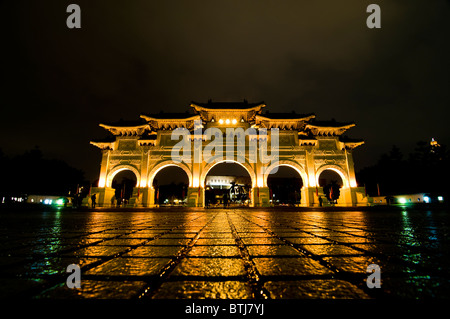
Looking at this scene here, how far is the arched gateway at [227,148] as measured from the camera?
768 inches

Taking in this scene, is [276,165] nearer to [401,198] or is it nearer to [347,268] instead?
[347,268]

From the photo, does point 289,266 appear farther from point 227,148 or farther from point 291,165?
point 291,165

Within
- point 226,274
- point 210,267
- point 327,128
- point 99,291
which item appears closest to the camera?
point 99,291

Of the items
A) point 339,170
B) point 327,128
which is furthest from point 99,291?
point 327,128

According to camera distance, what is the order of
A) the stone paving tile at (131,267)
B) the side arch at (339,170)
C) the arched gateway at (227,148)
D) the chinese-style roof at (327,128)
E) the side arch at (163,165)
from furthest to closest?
the chinese-style roof at (327,128)
the side arch at (339,170)
the side arch at (163,165)
the arched gateway at (227,148)
the stone paving tile at (131,267)

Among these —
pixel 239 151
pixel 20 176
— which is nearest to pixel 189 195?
pixel 239 151

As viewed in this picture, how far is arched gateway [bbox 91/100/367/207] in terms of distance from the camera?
19.5 meters

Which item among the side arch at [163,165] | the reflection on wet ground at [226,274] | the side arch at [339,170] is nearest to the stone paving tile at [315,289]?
the reflection on wet ground at [226,274]

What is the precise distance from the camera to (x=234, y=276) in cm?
92

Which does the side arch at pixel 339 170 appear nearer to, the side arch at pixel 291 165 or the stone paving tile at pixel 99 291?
the side arch at pixel 291 165

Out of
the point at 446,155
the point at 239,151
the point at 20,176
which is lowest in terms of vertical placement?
the point at 20,176

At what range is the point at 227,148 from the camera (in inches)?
778

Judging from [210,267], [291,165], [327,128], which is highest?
[327,128]
